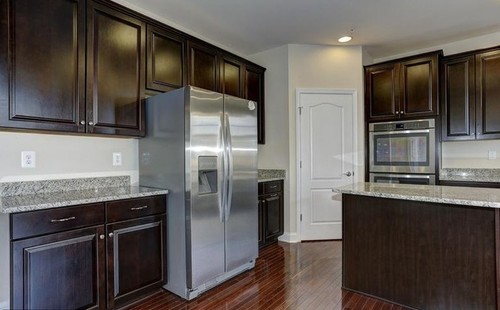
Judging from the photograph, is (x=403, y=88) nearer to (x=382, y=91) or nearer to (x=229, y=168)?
(x=382, y=91)

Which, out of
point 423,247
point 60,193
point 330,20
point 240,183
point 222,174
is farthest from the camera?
point 330,20

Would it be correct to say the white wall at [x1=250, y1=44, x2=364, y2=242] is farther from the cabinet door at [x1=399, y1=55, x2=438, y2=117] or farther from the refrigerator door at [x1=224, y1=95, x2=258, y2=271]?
the refrigerator door at [x1=224, y1=95, x2=258, y2=271]

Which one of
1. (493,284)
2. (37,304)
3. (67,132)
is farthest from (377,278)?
(67,132)

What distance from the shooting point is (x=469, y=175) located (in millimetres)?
3672

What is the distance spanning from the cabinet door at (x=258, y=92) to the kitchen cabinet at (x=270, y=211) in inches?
30.9

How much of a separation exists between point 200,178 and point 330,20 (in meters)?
2.29

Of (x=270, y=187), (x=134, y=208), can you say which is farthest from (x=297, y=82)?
(x=134, y=208)

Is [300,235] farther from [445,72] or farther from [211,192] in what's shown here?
[445,72]

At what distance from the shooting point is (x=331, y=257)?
Result: 3.33 m

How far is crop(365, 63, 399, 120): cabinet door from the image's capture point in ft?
12.8

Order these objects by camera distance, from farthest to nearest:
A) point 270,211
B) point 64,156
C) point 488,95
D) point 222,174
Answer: point 270,211 < point 488,95 < point 222,174 < point 64,156

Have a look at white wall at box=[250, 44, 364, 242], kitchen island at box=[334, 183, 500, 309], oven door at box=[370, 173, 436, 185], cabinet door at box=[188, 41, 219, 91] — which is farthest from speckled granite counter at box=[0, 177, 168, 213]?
oven door at box=[370, 173, 436, 185]

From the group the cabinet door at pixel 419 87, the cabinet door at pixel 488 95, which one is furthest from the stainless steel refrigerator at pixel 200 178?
the cabinet door at pixel 488 95

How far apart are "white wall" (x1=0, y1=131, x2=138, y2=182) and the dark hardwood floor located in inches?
47.9
